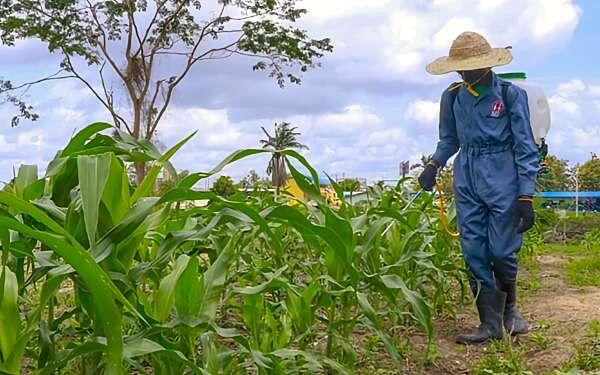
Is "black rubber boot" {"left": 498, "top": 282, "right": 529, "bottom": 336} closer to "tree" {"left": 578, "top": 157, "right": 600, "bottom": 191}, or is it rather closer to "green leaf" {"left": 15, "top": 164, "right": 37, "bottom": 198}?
"green leaf" {"left": 15, "top": 164, "right": 37, "bottom": 198}

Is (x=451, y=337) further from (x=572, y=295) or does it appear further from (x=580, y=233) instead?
(x=580, y=233)

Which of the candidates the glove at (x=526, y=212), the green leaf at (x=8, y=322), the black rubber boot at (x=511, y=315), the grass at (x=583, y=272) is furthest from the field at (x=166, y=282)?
the grass at (x=583, y=272)

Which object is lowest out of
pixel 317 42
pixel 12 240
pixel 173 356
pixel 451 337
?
pixel 451 337

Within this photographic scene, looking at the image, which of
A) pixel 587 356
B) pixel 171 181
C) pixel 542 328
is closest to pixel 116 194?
pixel 171 181

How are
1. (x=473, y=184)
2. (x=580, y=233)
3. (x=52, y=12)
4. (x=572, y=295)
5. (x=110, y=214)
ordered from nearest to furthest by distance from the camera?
(x=110, y=214), (x=473, y=184), (x=572, y=295), (x=580, y=233), (x=52, y=12)

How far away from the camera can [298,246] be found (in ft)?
13.2

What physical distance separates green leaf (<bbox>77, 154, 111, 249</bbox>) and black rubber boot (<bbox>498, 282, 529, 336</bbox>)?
298cm

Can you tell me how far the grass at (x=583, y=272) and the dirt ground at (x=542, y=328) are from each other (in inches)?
4.3

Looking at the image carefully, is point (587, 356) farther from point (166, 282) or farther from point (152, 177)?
point (152, 177)

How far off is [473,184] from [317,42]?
16.3 meters

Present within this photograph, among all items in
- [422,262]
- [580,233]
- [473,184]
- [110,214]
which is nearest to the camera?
[110,214]

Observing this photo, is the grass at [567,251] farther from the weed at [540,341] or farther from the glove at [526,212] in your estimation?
the glove at [526,212]

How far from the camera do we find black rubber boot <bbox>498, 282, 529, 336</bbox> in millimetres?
4023

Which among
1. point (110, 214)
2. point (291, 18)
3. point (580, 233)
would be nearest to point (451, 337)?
point (110, 214)
